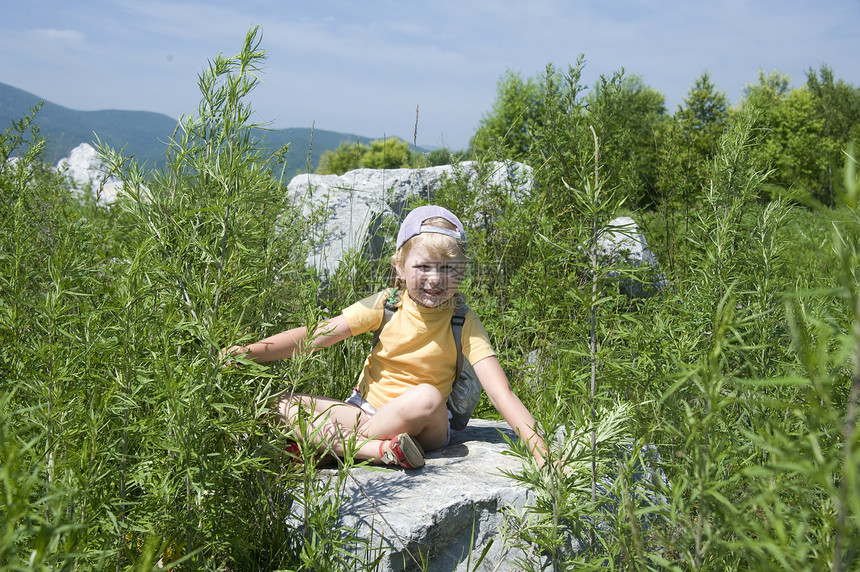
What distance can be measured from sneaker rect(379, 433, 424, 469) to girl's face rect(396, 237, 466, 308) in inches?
26.9

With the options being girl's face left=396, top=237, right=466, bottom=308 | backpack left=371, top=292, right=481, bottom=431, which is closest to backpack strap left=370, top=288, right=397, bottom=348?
backpack left=371, top=292, right=481, bottom=431

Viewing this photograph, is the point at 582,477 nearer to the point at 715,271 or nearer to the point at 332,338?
the point at 715,271

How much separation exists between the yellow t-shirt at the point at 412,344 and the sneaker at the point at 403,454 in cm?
46

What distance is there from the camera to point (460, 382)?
9.25ft

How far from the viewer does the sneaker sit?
7.30 feet

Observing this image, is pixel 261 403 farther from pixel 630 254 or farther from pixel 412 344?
pixel 630 254

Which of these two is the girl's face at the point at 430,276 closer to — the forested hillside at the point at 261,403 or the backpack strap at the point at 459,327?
the backpack strap at the point at 459,327

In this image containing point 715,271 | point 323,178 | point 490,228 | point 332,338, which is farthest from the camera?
point 323,178

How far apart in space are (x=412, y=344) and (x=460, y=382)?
0.30m

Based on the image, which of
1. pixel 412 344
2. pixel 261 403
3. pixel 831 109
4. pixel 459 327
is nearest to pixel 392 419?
pixel 412 344

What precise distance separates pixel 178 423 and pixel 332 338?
116 centimetres

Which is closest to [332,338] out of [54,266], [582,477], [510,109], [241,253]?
[241,253]

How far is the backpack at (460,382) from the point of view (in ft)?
9.09

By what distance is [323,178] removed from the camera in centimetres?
670
